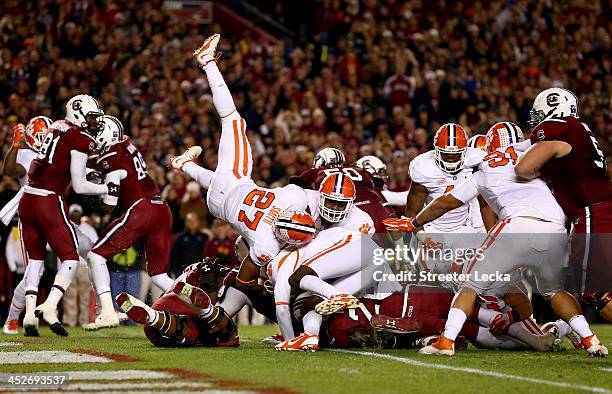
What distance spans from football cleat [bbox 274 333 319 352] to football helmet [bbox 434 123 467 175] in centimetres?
241

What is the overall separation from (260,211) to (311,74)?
373 inches

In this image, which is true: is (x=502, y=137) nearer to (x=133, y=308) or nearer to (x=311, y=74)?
(x=133, y=308)

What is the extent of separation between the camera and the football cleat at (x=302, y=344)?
695cm

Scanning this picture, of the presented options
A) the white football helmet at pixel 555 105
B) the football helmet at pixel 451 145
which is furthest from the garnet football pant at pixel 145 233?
the white football helmet at pixel 555 105

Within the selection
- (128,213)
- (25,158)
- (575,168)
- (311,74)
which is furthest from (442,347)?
(311,74)

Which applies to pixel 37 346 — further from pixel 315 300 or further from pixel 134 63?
pixel 134 63

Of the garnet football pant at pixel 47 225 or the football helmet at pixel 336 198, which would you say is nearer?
the football helmet at pixel 336 198

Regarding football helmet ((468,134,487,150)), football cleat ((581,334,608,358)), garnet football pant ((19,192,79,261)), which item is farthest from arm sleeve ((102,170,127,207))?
football cleat ((581,334,608,358))

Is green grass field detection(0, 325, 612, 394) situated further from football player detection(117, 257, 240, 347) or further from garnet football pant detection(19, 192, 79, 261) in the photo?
garnet football pant detection(19, 192, 79, 261)

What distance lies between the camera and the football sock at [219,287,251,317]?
7.96 metres

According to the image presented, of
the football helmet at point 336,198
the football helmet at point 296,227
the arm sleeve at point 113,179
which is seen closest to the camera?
the football helmet at point 296,227

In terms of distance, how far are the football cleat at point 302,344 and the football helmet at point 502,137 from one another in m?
2.39

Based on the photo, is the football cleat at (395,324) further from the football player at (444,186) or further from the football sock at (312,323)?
the football player at (444,186)

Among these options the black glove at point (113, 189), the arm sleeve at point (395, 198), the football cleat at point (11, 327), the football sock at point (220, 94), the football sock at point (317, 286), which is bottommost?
the football cleat at point (11, 327)
